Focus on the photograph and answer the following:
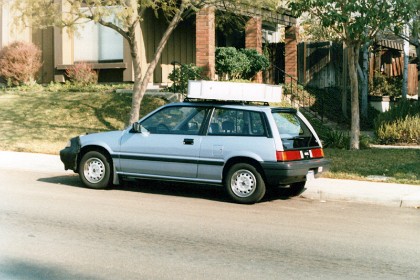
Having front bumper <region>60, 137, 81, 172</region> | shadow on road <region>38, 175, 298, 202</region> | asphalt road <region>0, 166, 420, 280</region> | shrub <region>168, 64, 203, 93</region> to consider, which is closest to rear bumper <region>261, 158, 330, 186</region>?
asphalt road <region>0, 166, 420, 280</region>

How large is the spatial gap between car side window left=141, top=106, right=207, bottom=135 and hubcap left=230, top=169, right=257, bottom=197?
993mm

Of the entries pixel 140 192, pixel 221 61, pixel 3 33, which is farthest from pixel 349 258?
pixel 3 33

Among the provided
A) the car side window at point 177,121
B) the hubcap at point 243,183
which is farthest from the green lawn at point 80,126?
the car side window at point 177,121

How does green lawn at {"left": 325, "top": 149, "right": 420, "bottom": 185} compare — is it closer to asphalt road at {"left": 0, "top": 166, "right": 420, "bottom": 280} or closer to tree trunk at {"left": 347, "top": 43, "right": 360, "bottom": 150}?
tree trunk at {"left": 347, "top": 43, "right": 360, "bottom": 150}

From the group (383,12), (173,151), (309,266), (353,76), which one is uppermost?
(383,12)

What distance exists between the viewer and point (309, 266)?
6.18m

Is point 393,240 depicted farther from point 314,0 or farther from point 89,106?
point 89,106

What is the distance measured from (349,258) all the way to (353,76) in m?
9.34

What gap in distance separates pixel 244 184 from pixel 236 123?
98 centimetres

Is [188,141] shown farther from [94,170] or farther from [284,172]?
[94,170]

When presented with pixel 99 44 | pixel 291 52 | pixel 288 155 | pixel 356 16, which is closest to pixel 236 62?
pixel 291 52

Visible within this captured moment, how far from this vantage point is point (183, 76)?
66.2ft

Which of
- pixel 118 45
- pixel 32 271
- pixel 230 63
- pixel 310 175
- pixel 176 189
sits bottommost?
pixel 32 271

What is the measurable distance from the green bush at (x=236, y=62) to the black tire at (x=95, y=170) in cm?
1191
